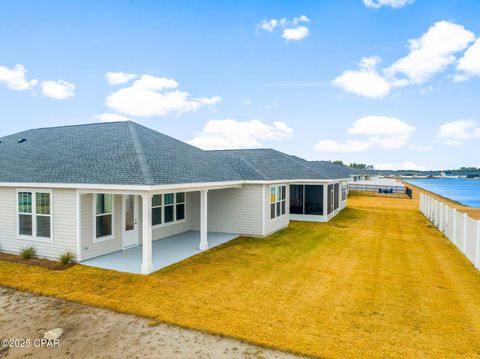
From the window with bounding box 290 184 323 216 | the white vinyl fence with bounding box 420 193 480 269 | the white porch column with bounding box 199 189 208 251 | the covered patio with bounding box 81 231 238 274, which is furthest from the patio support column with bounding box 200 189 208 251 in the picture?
the window with bounding box 290 184 323 216

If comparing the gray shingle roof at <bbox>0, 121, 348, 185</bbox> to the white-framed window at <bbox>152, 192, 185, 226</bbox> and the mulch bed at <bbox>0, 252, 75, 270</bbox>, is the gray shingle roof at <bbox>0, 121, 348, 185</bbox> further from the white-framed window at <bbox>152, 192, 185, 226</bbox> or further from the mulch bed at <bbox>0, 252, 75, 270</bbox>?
the mulch bed at <bbox>0, 252, 75, 270</bbox>

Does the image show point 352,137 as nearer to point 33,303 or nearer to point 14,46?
point 14,46

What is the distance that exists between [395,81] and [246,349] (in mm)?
27507

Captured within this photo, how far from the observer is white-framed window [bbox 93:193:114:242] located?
9855mm

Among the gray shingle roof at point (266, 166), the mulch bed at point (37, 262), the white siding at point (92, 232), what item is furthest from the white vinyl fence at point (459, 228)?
the mulch bed at point (37, 262)

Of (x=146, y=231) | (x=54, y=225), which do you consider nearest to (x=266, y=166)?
(x=146, y=231)

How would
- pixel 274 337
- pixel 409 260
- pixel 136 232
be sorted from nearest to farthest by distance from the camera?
pixel 274 337
pixel 409 260
pixel 136 232

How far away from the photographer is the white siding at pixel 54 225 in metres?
9.44

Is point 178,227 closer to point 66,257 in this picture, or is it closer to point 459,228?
point 66,257

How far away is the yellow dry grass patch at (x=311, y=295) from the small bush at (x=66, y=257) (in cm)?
58

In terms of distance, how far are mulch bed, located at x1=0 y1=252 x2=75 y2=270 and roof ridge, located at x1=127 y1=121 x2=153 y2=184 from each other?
3.90 m

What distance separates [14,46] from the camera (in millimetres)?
18547

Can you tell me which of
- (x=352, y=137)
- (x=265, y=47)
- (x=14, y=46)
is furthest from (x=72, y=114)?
(x=352, y=137)

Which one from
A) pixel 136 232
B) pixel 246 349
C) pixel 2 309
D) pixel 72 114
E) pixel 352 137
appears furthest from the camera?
pixel 352 137
